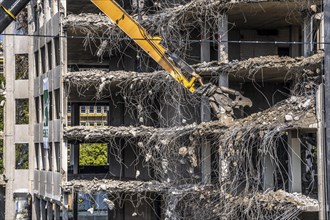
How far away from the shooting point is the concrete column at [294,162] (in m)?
26.8

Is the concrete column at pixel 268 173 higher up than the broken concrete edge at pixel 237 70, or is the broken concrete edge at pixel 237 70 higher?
the broken concrete edge at pixel 237 70

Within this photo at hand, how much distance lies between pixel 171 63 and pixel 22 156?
25.5 metres

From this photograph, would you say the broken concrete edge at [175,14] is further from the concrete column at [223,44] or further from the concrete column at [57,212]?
the concrete column at [57,212]

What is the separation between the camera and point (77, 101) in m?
46.2

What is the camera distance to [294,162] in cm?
2723

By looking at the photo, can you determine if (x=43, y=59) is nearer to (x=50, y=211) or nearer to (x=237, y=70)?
(x=50, y=211)

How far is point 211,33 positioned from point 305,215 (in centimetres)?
915

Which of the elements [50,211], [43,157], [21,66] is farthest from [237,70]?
[21,66]

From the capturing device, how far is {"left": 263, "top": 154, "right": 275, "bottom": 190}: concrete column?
1111 inches

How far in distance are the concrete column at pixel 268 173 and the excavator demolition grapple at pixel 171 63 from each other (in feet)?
7.04

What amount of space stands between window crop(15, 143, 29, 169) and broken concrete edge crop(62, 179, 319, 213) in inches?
568

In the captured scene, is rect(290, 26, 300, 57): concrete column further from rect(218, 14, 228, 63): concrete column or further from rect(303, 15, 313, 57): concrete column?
rect(303, 15, 313, 57): concrete column

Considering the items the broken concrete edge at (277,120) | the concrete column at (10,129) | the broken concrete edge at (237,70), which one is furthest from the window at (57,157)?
the concrete column at (10,129)

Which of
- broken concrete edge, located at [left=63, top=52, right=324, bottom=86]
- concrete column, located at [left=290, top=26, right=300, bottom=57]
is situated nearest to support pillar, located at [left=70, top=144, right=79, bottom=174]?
broken concrete edge, located at [left=63, top=52, right=324, bottom=86]
